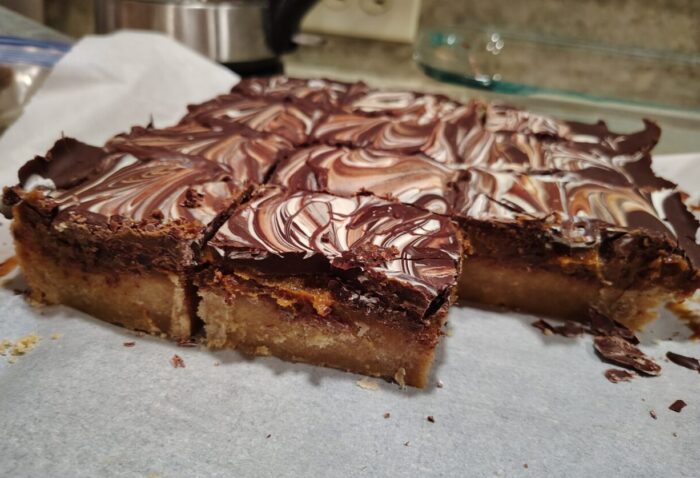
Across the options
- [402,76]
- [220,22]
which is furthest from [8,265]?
[402,76]

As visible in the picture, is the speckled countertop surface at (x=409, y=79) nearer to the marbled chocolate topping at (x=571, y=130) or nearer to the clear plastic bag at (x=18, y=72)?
the marbled chocolate topping at (x=571, y=130)

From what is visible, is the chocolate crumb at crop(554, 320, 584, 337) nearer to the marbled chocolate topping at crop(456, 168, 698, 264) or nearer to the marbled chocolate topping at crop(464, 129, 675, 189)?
the marbled chocolate topping at crop(456, 168, 698, 264)

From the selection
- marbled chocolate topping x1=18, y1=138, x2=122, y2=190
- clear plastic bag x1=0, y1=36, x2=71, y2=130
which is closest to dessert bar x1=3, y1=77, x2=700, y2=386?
marbled chocolate topping x1=18, y1=138, x2=122, y2=190

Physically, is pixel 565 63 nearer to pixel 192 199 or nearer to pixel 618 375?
pixel 618 375

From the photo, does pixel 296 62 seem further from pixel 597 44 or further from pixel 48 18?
pixel 597 44

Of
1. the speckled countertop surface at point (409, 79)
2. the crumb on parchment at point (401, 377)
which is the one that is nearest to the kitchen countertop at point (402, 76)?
the speckled countertop surface at point (409, 79)

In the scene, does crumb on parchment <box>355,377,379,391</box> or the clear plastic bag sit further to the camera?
the clear plastic bag
